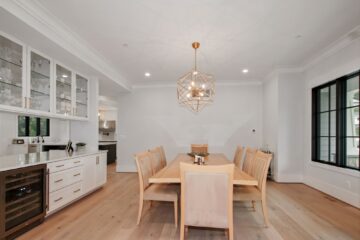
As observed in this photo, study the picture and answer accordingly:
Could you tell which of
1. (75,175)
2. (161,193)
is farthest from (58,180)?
(161,193)

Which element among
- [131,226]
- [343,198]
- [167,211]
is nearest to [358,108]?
[343,198]

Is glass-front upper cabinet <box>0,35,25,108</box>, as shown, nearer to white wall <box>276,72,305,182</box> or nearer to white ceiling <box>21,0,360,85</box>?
white ceiling <box>21,0,360,85</box>

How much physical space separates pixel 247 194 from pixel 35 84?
3.47 m

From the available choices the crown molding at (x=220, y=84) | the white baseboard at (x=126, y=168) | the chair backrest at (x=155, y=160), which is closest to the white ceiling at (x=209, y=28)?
the crown molding at (x=220, y=84)

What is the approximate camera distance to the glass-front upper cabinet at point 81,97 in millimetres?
4195

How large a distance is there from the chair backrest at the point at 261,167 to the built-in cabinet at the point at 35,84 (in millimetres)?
3349

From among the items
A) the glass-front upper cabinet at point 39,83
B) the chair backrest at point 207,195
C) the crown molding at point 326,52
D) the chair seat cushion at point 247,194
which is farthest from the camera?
the crown molding at point 326,52

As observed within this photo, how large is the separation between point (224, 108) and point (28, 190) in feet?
16.3

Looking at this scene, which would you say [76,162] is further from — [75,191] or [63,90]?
[63,90]

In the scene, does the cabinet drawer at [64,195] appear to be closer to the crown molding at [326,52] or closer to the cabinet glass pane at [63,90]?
the cabinet glass pane at [63,90]

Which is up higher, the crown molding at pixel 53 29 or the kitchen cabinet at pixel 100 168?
the crown molding at pixel 53 29

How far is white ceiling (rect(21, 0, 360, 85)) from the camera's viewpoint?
2.39 m

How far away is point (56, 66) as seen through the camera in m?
3.50

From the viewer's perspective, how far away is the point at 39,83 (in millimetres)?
3137
